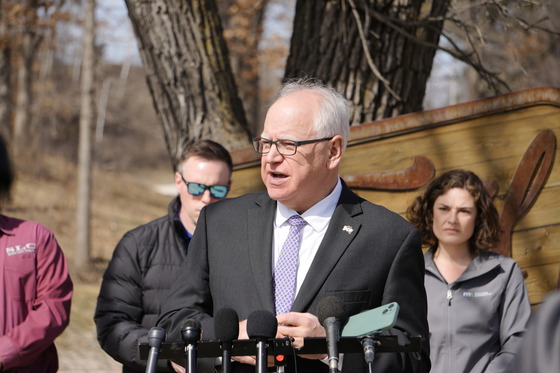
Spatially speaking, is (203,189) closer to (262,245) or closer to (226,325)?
(262,245)

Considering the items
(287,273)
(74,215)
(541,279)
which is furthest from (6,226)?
(74,215)

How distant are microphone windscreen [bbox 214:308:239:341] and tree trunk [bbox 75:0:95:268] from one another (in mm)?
15018

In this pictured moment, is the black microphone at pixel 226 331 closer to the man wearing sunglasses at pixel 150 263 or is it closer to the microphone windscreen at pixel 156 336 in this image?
the microphone windscreen at pixel 156 336

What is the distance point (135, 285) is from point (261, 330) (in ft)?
7.18

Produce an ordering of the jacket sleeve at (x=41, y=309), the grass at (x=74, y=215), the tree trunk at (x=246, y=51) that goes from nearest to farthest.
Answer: the jacket sleeve at (x=41, y=309) → the grass at (x=74, y=215) → the tree trunk at (x=246, y=51)

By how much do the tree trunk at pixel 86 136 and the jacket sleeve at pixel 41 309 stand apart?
13.3 meters

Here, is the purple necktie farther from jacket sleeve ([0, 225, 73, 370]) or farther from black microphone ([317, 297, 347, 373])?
jacket sleeve ([0, 225, 73, 370])

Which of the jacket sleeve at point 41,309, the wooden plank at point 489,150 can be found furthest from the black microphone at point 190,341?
the wooden plank at point 489,150

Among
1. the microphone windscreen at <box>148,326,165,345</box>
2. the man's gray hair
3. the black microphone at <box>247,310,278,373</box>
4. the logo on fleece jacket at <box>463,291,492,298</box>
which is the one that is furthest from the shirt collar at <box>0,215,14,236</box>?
the logo on fleece jacket at <box>463,291,492,298</box>

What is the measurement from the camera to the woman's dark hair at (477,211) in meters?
4.69

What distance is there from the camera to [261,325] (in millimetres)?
2666

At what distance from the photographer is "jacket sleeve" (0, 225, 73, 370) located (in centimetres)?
413

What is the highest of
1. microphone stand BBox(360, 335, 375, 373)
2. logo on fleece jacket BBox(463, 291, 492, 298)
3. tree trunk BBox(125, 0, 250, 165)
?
tree trunk BBox(125, 0, 250, 165)

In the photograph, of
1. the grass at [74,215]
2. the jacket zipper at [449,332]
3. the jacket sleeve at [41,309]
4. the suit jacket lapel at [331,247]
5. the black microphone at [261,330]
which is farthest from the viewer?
the grass at [74,215]
